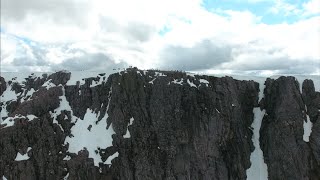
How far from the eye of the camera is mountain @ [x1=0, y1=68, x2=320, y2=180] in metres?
96.3

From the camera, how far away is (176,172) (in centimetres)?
9738

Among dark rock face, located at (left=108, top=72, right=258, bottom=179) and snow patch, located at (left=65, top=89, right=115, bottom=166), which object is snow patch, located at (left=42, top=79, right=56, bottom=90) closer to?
snow patch, located at (left=65, top=89, right=115, bottom=166)

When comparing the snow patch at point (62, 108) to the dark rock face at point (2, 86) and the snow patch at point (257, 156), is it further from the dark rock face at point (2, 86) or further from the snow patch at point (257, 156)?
the snow patch at point (257, 156)

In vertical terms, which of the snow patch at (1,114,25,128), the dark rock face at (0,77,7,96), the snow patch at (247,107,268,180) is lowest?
the snow patch at (247,107,268,180)

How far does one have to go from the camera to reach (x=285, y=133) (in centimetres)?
10206

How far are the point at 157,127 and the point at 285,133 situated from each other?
34.3 m

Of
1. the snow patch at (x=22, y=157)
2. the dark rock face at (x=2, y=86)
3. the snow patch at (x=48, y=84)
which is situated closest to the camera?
the snow patch at (x=22, y=157)

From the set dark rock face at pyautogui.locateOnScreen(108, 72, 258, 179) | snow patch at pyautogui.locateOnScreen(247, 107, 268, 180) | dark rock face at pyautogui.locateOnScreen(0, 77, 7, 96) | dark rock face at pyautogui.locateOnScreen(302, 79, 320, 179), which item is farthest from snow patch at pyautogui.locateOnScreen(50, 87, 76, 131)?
dark rock face at pyautogui.locateOnScreen(302, 79, 320, 179)

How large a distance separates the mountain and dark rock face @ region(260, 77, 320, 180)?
26 cm

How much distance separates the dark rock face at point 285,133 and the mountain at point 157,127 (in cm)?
26

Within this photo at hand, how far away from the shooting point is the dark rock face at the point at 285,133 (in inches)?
3863

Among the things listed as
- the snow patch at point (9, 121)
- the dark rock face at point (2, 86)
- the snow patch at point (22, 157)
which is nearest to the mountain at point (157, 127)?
the dark rock face at point (2, 86)

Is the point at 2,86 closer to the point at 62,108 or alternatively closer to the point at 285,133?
the point at 62,108

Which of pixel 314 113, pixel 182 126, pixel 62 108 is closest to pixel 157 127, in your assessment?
pixel 182 126
